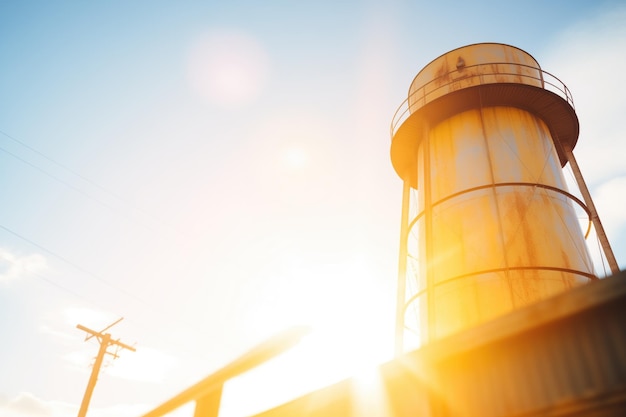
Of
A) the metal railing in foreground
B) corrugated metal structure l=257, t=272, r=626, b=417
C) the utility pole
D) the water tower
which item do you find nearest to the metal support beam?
the water tower

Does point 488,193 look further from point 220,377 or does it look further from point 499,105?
point 220,377

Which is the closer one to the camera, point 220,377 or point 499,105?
point 220,377

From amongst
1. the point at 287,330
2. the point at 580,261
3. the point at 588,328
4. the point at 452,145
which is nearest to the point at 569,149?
the point at 452,145

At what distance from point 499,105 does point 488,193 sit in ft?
9.76

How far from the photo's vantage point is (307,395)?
3904 mm

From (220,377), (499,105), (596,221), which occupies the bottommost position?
(220,377)

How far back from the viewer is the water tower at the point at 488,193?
7750mm

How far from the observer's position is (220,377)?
2.38m

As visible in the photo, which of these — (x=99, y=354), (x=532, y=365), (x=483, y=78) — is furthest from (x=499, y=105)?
(x=99, y=354)

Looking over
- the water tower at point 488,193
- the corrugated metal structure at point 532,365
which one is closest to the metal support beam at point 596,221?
the water tower at point 488,193

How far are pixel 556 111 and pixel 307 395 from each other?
33.2 feet

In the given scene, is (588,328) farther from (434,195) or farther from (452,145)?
(452,145)

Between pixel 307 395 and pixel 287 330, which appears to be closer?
pixel 287 330

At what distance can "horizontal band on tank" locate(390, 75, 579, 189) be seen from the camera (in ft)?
33.3
